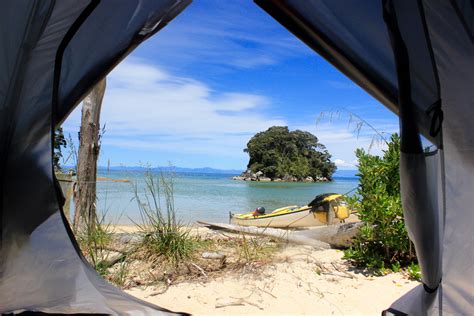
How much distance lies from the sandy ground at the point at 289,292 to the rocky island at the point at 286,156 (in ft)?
128

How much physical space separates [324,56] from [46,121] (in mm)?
1487

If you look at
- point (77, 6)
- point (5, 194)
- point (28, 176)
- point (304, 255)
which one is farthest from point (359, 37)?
point (304, 255)

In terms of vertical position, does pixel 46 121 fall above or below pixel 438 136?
above

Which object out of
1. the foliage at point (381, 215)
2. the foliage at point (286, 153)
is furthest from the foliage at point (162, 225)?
the foliage at point (286, 153)

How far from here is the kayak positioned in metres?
5.54

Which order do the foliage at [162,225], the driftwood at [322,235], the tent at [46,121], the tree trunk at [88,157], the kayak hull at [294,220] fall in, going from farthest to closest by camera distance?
the kayak hull at [294,220]
the driftwood at [322,235]
the tree trunk at [88,157]
the foliage at [162,225]
the tent at [46,121]

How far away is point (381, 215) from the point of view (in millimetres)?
3188

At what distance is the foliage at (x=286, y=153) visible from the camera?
4228 cm

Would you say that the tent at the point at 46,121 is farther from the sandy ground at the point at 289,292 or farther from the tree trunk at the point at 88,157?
the tree trunk at the point at 88,157

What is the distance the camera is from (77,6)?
6.48 ft

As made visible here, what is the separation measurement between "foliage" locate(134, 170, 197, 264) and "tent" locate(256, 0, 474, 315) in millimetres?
2159

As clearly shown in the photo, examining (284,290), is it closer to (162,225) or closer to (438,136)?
(162,225)

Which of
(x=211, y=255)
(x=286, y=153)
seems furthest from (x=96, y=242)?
(x=286, y=153)

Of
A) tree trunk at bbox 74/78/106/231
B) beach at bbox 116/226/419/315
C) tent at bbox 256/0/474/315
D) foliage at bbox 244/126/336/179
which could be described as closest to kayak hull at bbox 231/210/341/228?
beach at bbox 116/226/419/315
